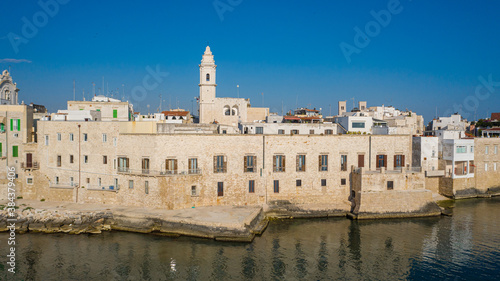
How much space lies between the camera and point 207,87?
50.0 metres

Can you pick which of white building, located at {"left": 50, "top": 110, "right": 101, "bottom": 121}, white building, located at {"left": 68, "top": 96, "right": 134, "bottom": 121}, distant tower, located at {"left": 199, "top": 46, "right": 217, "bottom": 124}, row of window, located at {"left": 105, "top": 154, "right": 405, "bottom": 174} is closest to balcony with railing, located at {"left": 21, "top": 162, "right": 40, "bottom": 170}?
white building, located at {"left": 50, "top": 110, "right": 101, "bottom": 121}

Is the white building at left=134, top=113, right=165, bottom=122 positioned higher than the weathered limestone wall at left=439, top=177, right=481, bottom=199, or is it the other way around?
the white building at left=134, top=113, right=165, bottom=122

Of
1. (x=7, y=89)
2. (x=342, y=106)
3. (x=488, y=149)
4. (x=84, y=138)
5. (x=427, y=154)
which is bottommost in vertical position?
(x=427, y=154)

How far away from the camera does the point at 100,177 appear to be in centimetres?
3622

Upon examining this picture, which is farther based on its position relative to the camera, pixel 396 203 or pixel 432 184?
pixel 432 184

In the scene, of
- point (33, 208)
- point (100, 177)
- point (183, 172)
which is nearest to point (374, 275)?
point (183, 172)

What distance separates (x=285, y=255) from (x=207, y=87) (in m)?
29.1

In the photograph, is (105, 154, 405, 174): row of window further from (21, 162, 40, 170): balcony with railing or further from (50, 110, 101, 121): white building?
(21, 162, 40, 170): balcony with railing

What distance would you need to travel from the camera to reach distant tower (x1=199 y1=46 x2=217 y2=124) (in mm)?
49188

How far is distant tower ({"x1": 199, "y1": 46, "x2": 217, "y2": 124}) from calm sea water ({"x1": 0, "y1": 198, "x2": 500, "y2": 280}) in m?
22.1

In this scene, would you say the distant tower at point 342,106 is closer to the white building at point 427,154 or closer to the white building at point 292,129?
the white building at point 427,154

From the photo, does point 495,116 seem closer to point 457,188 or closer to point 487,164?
point 487,164

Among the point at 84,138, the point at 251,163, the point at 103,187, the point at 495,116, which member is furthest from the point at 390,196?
the point at 495,116

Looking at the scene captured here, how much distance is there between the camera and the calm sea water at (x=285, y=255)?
934 inches
